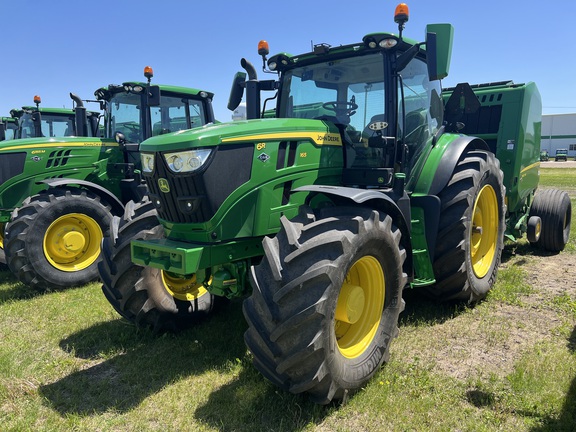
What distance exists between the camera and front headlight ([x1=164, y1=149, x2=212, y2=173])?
10.5 ft

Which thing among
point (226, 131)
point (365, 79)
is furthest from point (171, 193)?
point (365, 79)

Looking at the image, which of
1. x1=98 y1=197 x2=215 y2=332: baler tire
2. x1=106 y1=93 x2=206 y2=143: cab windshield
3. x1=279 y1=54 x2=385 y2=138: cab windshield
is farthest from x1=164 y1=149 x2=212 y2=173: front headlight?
x1=106 y1=93 x2=206 y2=143: cab windshield

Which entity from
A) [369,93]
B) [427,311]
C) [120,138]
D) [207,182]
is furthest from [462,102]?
[120,138]

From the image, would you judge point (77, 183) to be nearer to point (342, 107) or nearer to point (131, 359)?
point (131, 359)

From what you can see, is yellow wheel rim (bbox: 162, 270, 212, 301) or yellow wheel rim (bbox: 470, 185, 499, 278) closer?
yellow wheel rim (bbox: 162, 270, 212, 301)

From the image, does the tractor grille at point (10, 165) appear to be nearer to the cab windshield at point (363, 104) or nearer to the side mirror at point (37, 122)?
the side mirror at point (37, 122)

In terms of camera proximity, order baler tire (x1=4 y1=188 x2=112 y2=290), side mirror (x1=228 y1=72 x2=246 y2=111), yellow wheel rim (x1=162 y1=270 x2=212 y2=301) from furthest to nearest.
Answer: baler tire (x1=4 y1=188 x2=112 y2=290), side mirror (x1=228 y1=72 x2=246 y2=111), yellow wheel rim (x1=162 y1=270 x2=212 y2=301)

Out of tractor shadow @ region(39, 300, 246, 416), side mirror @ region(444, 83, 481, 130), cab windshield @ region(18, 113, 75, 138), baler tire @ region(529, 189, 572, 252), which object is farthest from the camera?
cab windshield @ region(18, 113, 75, 138)

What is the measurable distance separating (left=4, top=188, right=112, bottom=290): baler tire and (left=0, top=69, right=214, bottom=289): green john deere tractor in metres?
0.01

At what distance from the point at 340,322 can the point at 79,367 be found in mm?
2219

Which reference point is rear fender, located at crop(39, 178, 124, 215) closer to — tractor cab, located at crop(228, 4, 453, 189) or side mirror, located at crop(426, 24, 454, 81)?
tractor cab, located at crop(228, 4, 453, 189)

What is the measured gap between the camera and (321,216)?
3266 mm

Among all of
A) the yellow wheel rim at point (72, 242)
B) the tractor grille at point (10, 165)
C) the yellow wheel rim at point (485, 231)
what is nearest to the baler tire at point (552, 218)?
the yellow wheel rim at point (485, 231)

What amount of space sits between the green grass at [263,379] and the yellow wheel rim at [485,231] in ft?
1.32
